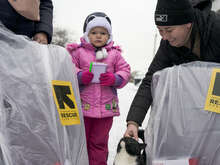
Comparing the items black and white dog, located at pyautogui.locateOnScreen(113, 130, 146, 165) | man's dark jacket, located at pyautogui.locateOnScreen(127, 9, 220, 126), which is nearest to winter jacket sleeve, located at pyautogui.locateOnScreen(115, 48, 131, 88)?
man's dark jacket, located at pyautogui.locateOnScreen(127, 9, 220, 126)

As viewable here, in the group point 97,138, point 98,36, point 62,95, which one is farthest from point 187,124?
point 98,36

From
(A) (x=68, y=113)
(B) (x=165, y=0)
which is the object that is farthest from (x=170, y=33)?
(A) (x=68, y=113)

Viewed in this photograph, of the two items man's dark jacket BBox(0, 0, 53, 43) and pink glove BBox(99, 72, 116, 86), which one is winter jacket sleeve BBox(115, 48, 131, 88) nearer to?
pink glove BBox(99, 72, 116, 86)

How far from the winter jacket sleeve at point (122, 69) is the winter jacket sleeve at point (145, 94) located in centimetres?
40

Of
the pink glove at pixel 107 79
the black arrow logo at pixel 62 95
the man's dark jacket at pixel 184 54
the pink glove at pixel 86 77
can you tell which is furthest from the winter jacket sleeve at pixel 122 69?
the black arrow logo at pixel 62 95

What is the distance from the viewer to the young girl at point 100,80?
177 centimetres

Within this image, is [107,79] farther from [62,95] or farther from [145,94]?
[62,95]

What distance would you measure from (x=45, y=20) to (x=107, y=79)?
59 cm

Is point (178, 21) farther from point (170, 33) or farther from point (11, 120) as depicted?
point (11, 120)

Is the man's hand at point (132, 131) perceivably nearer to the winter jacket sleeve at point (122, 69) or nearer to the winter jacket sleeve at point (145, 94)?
the winter jacket sleeve at point (145, 94)

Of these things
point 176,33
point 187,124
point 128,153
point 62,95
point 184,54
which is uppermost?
point 176,33

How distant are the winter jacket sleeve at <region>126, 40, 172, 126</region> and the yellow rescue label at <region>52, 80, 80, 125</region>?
1.00 ft

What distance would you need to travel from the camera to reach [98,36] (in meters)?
1.88

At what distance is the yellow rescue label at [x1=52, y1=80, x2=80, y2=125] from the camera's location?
1.10 meters
